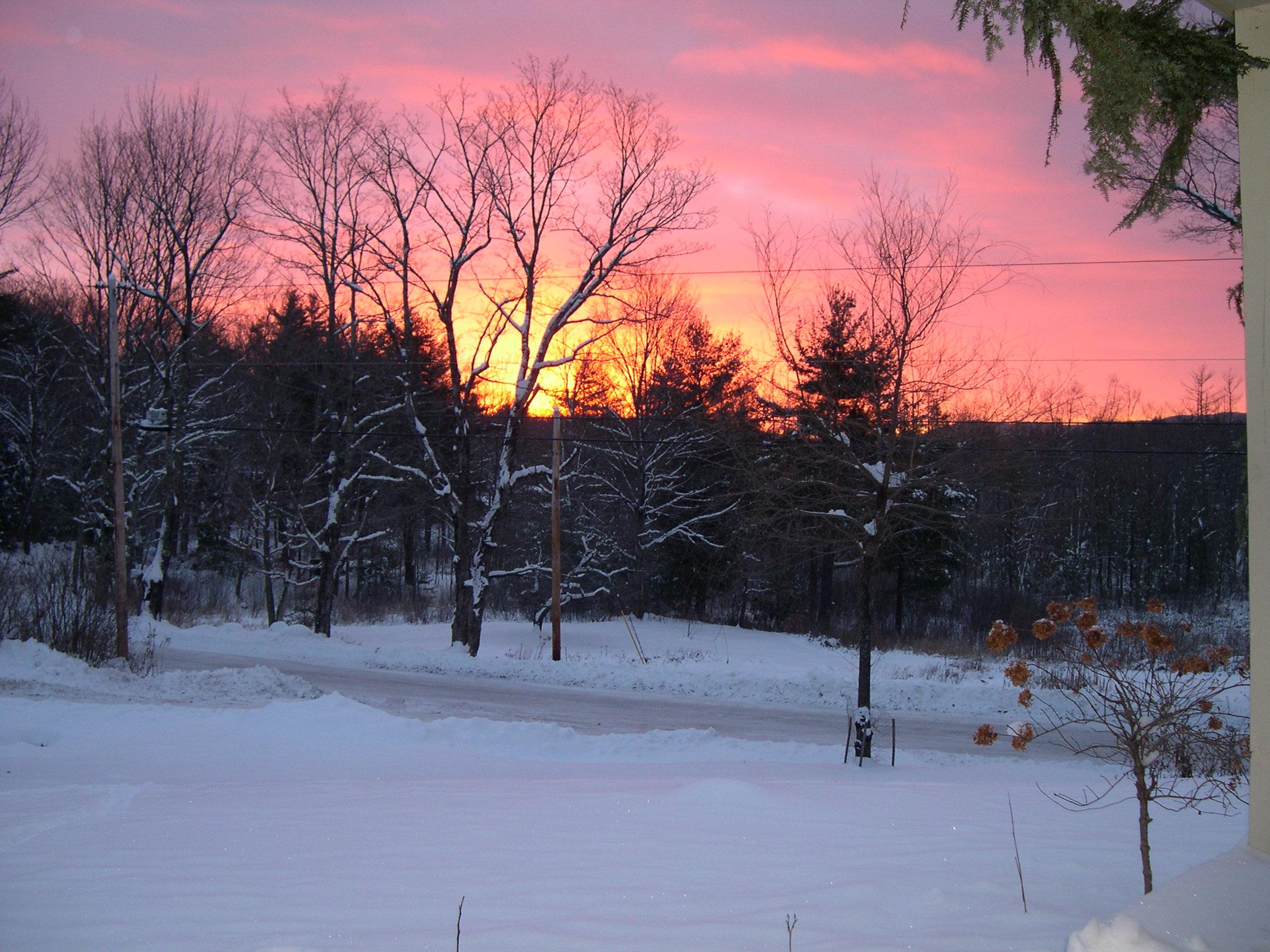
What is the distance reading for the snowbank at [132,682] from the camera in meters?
15.2

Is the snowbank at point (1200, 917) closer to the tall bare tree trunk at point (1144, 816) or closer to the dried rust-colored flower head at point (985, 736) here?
the tall bare tree trunk at point (1144, 816)

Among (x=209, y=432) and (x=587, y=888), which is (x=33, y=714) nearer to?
(x=587, y=888)

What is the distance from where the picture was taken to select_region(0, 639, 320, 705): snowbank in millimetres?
15195

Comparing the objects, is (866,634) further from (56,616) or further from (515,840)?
(56,616)

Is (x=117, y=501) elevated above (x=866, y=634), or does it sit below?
above

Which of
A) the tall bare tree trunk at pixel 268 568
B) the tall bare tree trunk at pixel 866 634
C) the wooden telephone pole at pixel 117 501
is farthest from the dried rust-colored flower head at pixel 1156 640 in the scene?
the tall bare tree trunk at pixel 268 568

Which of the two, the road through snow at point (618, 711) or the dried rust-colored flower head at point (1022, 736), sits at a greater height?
the dried rust-colored flower head at point (1022, 736)

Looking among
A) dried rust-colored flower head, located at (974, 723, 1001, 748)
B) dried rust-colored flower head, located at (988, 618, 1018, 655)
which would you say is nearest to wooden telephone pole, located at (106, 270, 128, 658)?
dried rust-colored flower head, located at (974, 723, 1001, 748)

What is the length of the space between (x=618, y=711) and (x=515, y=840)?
10.1m

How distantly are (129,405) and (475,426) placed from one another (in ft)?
41.4

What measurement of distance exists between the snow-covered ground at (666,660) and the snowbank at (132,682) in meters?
5.51

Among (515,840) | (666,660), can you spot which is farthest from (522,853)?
(666,660)

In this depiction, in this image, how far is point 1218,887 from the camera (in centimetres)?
356

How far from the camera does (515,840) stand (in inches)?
256
